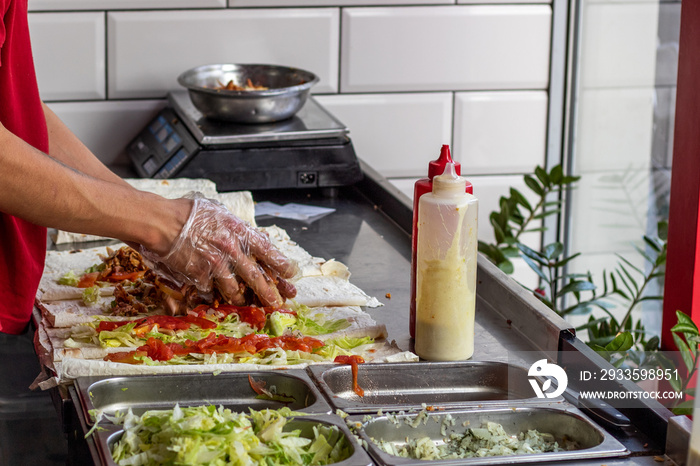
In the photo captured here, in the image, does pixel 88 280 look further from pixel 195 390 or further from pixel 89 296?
pixel 195 390

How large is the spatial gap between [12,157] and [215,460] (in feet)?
1.87

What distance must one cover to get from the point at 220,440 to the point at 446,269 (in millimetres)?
464

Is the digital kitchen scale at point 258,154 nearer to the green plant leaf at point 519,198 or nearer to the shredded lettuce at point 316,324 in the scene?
the green plant leaf at point 519,198

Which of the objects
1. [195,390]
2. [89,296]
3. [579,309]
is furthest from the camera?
[579,309]

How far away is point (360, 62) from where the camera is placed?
2730mm

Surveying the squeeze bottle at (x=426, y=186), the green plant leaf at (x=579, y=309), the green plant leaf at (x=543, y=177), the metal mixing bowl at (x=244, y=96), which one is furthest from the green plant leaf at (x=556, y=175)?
the squeeze bottle at (x=426, y=186)

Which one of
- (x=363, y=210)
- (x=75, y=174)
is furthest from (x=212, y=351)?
(x=363, y=210)

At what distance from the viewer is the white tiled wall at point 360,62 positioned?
254cm

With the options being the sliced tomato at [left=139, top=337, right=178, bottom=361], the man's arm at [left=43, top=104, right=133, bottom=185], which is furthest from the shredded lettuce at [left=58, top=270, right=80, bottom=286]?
the sliced tomato at [left=139, top=337, right=178, bottom=361]

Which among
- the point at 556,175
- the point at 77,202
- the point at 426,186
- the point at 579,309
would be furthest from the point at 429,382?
the point at 556,175

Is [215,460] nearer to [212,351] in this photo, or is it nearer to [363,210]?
[212,351]

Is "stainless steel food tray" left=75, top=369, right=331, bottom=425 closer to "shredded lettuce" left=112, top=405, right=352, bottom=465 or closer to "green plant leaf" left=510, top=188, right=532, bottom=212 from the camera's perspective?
"shredded lettuce" left=112, top=405, right=352, bottom=465

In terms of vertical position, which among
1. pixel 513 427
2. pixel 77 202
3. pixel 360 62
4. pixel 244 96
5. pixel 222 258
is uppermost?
pixel 360 62

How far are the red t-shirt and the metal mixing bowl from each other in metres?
0.69
